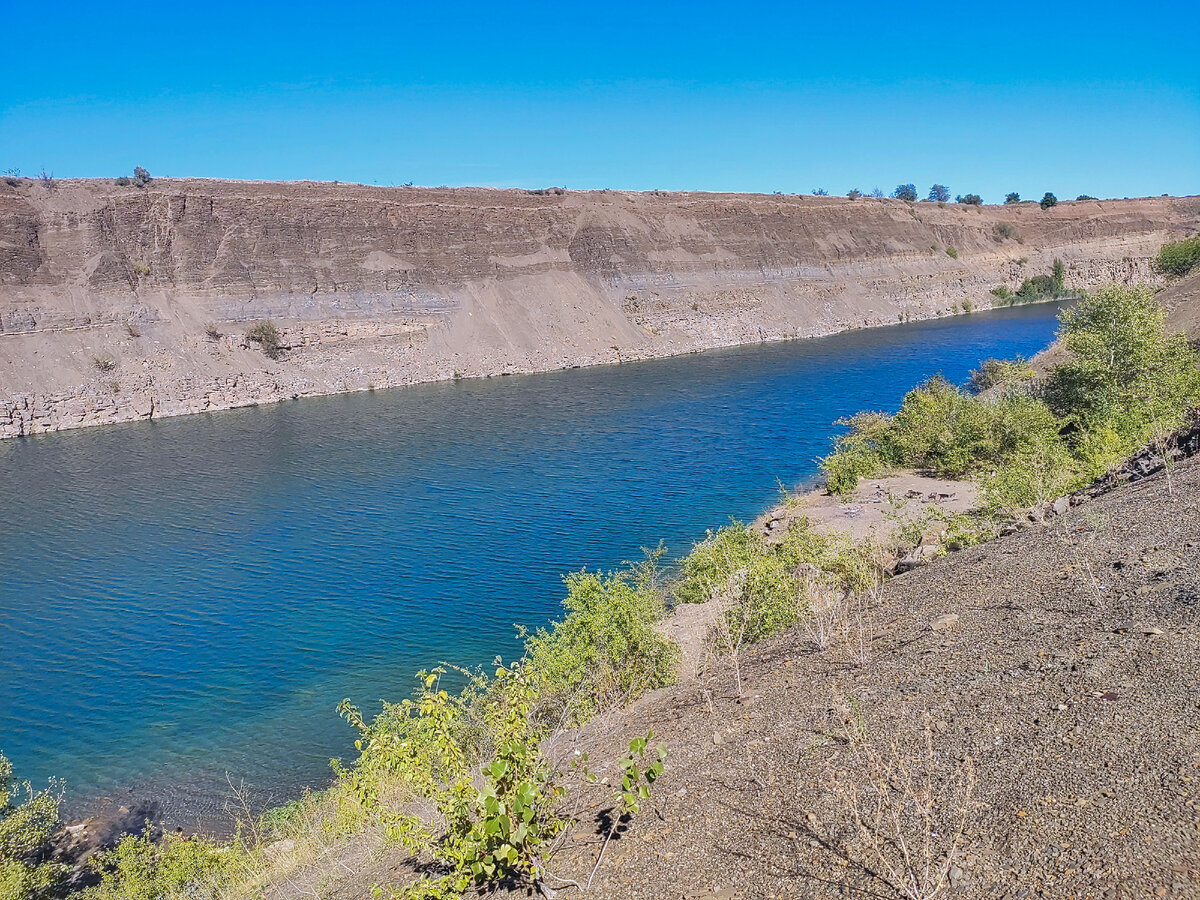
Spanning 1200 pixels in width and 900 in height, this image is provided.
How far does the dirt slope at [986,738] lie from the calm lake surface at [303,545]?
9727 millimetres

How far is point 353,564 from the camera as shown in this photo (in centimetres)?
2427

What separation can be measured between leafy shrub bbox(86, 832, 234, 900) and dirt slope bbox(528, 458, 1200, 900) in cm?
567

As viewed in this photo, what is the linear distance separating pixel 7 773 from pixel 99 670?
666cm

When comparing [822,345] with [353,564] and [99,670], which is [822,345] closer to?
[353,564]

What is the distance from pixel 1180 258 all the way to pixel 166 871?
6392 centimetres

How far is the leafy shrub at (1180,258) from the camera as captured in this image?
51656mm

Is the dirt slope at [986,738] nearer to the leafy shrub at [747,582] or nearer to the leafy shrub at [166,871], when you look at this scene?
the leafy shrub at [747,582]

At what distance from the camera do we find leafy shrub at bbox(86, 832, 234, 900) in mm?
10586

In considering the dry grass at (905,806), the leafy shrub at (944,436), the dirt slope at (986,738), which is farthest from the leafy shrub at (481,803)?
the leafy shrub at (944,436)

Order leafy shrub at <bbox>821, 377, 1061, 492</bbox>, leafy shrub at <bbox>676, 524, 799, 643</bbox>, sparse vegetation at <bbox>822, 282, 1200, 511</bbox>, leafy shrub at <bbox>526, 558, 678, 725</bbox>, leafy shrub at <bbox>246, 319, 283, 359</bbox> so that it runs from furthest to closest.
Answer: leafy shrub at <bbox>246, 319, 283, 359</bbox>, leafy shrub at <bbox>821, 377, 1061, 492</bbox>, sparse vegetation at <bbox>822, 282, 1200, 511</bbox>, leafy shrub at <bbox>676, 524, 799, 643</bbox>, leafy shrub at <bbox>526, 558, 678, 725</bbox>

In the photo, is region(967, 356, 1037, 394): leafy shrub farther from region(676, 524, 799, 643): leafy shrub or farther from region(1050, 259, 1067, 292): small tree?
region(1050, 259, 1067, 292): small tree

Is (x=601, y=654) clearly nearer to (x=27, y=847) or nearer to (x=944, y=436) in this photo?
(x=27, y=847)

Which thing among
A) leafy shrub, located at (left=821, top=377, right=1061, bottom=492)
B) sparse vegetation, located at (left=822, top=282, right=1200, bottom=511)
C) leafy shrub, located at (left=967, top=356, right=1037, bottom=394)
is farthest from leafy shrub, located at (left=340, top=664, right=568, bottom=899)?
leafy shrub, located at (left=967, top=356, right=1037, bottom=394)

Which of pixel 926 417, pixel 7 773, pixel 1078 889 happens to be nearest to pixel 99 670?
pixel 7 773
